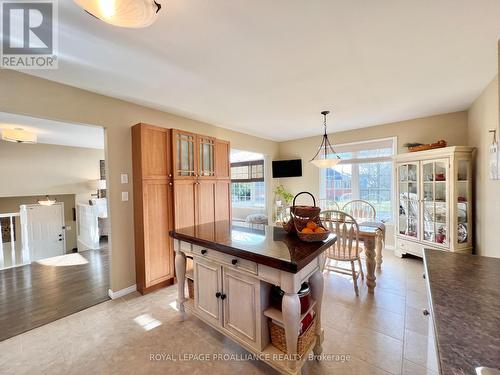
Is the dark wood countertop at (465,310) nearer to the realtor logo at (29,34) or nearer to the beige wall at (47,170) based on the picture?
the realtor logo at (29,34)

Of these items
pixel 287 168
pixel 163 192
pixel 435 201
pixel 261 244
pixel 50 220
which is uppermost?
pixel 287 168

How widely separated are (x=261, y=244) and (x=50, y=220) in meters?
6.68

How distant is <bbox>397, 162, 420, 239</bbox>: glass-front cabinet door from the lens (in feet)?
11.1

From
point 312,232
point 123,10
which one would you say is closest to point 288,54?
point 123,10

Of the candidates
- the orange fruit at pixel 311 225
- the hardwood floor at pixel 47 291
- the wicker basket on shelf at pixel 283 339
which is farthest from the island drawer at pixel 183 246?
the hardwood floor at pixel 47 291

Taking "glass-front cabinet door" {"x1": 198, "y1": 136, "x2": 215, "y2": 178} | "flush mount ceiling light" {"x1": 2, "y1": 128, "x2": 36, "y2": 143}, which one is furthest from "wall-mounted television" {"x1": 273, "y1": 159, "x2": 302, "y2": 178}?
"flush mount ceiling light" {"x1": 2, "y1": 128, "x2": 36, "y2": 143}

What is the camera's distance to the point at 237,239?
164 centimetres

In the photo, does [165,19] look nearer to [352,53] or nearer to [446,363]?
[352,53]

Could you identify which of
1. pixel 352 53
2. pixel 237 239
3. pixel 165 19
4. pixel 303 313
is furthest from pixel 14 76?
pixel 303 313

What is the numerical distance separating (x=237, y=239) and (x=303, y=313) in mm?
675

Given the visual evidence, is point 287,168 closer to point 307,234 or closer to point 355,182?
point 355,182

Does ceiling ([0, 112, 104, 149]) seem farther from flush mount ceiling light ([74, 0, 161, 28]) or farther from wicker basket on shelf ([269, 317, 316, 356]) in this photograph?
wicker basket on shelf ([269, 317, 316, 356])

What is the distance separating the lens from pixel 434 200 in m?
3.16

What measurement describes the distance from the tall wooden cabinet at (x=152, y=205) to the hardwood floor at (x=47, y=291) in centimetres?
61
